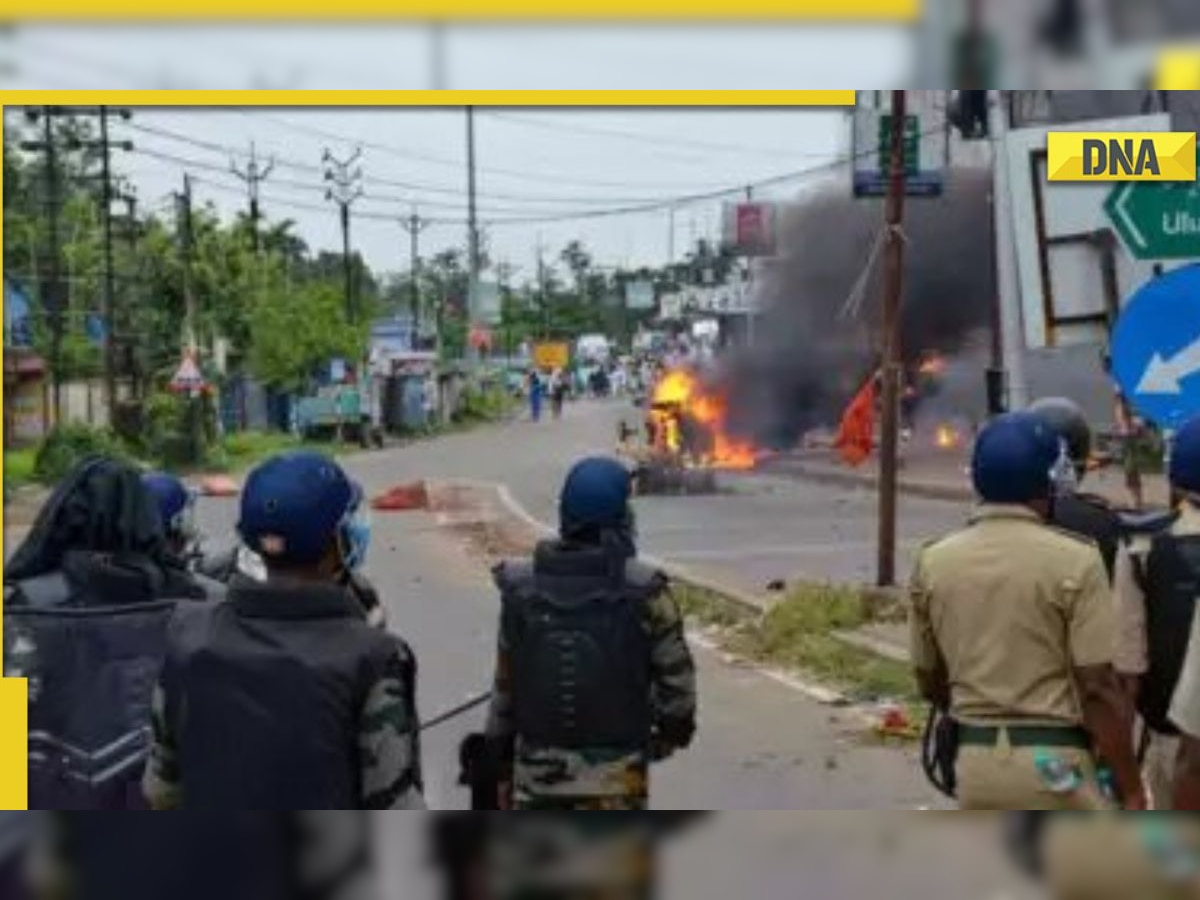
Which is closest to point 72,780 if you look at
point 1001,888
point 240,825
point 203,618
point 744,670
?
point 203,618

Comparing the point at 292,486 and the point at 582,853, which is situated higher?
the point at 292,486

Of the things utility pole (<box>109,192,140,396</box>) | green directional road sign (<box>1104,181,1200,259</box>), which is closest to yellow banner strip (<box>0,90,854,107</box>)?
green directional road sign (<box>1104,181,1200,259</box>)

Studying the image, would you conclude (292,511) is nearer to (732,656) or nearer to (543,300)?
(543,300)

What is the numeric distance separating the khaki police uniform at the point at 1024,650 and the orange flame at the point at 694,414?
5.63 metres

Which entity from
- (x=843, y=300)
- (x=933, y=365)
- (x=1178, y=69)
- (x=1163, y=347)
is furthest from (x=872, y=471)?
(x=1178, y=69)

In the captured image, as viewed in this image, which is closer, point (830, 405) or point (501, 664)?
point (501, 664)

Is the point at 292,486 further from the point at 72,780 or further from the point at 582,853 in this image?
the point at 582,853

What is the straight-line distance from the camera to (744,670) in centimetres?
962

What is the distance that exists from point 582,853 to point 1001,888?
1.26 ft

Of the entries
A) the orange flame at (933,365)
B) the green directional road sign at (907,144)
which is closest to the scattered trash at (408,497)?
the green directional road sign at (907,144)

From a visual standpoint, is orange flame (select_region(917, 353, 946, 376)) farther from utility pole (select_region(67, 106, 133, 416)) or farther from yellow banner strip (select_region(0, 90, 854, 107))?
yellow banner strip (select_region(0, 90, 854, 107))

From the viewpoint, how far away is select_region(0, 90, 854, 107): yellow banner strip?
3922mm

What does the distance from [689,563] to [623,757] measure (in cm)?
876

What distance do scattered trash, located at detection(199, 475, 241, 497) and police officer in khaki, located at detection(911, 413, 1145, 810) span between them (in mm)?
2123
